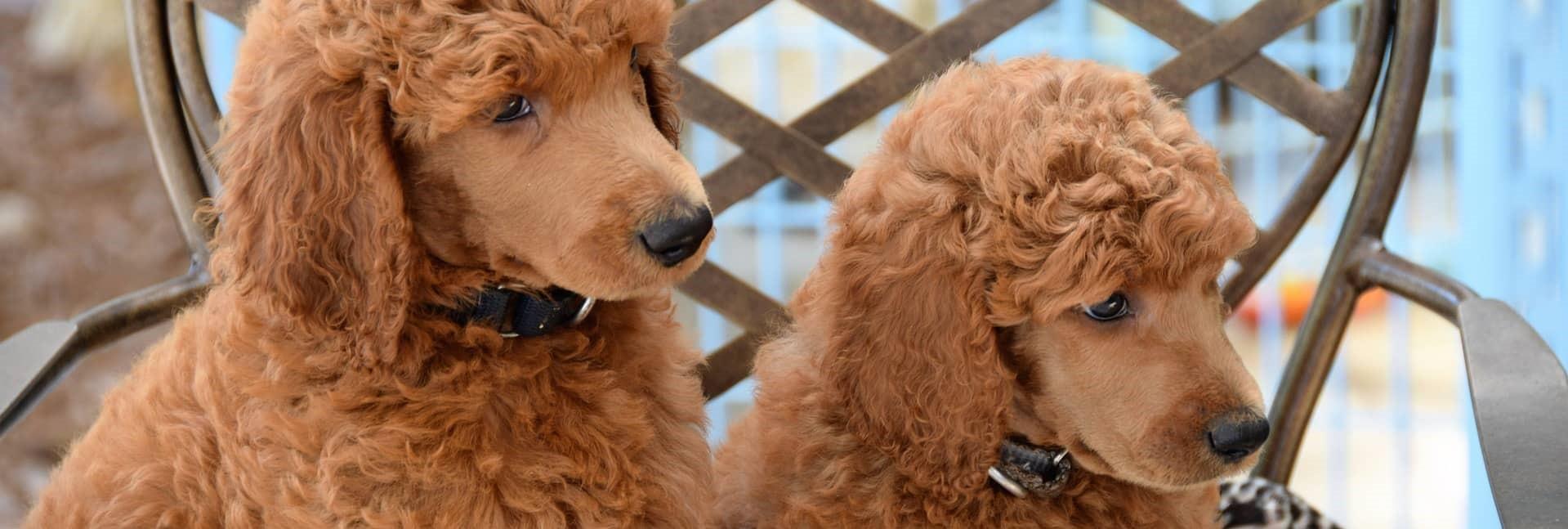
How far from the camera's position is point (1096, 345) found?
173cm

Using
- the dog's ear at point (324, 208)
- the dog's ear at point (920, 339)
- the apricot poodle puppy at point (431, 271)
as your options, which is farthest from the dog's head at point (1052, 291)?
the dog's ear at point (324, 208)

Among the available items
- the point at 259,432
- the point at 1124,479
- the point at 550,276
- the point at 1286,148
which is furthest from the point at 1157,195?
the point at 1286,148

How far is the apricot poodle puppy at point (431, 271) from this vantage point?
1577 millimetres

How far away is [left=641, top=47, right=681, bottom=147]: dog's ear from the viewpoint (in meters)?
1.86

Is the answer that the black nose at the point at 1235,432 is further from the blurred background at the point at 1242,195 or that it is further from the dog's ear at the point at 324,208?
the dog's ear at the point at 324,208

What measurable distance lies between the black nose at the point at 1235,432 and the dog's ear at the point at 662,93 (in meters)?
0.81

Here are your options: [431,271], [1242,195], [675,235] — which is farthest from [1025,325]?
[1242,195]

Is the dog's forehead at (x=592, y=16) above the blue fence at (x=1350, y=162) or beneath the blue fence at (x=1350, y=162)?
above

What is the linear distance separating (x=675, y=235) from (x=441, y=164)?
311 millimetres

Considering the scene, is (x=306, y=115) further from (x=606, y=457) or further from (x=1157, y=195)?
(x=1157, y=195)

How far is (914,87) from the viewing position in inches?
100

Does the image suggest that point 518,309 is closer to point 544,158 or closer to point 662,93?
point 544,158

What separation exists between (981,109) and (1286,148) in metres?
2.13

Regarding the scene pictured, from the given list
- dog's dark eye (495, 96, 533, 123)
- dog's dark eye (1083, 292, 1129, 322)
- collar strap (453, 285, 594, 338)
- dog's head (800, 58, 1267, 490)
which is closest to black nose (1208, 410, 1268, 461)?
dog's head (800, 58, 1267, 490)
